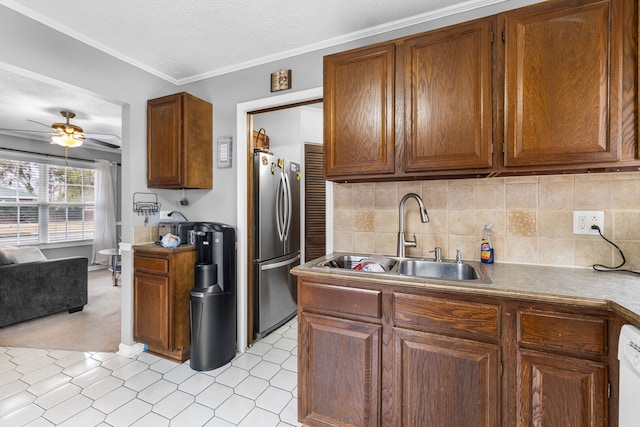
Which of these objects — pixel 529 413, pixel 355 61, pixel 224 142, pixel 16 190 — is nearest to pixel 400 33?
pixel 355 61

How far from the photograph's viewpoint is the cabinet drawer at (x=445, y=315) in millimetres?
1222

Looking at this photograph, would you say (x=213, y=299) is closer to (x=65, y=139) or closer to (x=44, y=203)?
(x=65, y=139)

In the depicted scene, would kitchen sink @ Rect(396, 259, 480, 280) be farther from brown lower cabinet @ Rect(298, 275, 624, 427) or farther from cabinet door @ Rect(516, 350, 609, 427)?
cabinet door @ Rect(516, 350, 609, 427)

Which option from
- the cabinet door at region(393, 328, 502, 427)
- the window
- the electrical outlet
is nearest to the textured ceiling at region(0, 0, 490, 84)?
the electrical outlet

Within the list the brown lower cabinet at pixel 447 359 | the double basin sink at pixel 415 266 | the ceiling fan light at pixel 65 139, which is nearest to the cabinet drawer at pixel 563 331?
the brown lower cabinet at pixel 447 359

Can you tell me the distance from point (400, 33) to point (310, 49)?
26.3 inches

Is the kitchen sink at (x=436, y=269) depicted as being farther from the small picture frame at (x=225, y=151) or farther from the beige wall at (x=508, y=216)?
the small picture frame at (x=225, y=151)

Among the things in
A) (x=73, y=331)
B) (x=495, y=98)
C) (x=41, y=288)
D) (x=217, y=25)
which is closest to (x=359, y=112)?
(x=495, y=98)

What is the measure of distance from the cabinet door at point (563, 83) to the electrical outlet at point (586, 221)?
41cm

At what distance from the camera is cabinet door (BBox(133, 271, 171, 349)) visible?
7.48ft

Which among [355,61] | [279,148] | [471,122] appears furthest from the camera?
[279,148]

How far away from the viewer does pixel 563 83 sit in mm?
1322

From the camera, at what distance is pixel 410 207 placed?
196 cm

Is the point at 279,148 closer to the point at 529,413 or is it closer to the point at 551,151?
the point at 551,151
